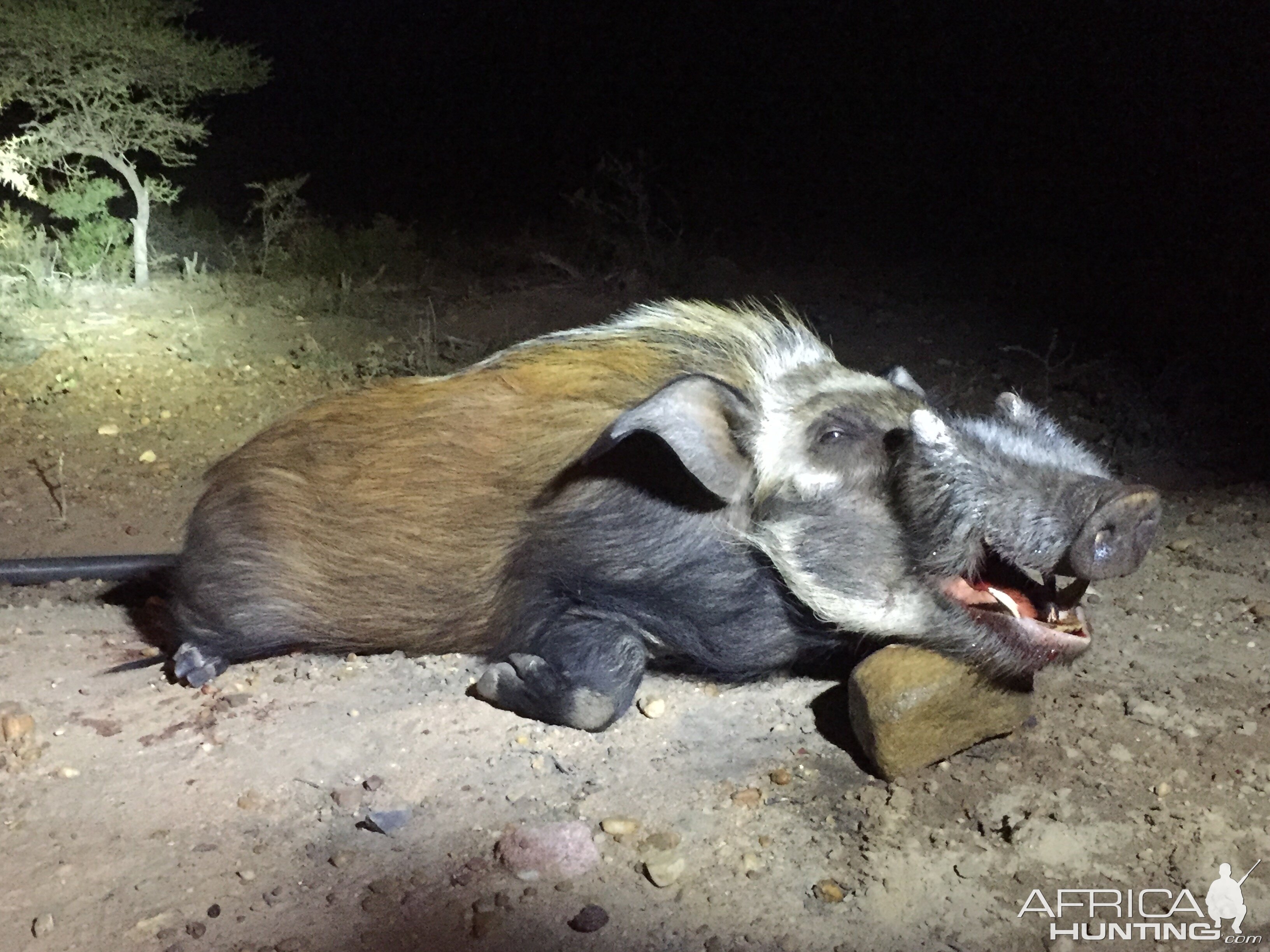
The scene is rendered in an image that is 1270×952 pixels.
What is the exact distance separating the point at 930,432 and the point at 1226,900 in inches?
44.1

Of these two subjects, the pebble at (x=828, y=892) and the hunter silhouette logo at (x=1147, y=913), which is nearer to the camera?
the hunter silhouette logo at (x=1147, y=913)

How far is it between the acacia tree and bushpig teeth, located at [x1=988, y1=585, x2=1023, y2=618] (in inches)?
228

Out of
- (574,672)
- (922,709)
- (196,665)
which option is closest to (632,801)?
(574,672)

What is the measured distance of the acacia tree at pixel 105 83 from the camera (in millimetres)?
6355

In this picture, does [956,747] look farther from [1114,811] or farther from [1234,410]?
[1234,410]

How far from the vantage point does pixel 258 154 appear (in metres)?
8.37

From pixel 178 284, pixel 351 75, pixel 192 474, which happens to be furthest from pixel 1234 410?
pixel 351 75

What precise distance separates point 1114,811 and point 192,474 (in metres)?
3.83

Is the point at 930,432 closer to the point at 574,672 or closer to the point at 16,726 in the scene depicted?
the point at 574,672

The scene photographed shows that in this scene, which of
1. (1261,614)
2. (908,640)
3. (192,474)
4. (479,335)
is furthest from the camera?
(479,335)

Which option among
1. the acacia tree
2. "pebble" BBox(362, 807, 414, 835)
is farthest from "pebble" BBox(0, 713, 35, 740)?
the acacia tree

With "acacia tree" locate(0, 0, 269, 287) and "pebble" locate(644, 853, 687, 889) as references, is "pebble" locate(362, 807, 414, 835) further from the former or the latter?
"acacia tree" locate(0, 0, 269, 287)

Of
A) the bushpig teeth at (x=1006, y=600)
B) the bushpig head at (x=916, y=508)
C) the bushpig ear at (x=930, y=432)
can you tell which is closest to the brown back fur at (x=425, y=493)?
the bushpig head at (x=916, y=508)

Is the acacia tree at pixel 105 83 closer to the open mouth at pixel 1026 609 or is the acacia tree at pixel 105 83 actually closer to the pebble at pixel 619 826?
the pebble at pixel 619 826
